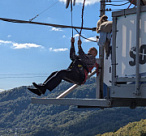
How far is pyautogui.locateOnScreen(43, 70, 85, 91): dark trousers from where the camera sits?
937 centimetres

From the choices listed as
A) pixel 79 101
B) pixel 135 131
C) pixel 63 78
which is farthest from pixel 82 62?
pixel 135 131

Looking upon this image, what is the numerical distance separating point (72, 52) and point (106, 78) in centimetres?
133

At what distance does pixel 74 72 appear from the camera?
9367 mm

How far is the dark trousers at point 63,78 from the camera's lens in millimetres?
9367

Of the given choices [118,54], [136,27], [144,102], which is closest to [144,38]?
[136,27]

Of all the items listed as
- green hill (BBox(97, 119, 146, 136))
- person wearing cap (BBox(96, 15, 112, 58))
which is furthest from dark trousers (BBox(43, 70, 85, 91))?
green hill (BBox(97, 119, 146, 136))

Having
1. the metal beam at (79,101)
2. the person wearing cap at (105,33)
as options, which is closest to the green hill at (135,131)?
the metal beam at (79,101)

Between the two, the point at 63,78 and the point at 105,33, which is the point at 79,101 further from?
the point at 105,33

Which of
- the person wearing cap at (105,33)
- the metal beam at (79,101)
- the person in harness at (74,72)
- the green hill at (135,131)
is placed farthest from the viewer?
the green hill at (135,131)

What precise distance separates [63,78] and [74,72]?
42cm

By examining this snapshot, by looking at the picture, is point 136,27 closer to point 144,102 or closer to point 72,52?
point 72,52

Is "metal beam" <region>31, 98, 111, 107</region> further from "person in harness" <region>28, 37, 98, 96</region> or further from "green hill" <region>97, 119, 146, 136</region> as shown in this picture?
"green hill" <region>97, 119, 146, 136</region>

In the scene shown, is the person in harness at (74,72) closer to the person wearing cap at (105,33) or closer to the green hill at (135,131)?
the person wearing cap at (105,33)

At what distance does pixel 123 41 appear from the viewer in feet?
23.4
